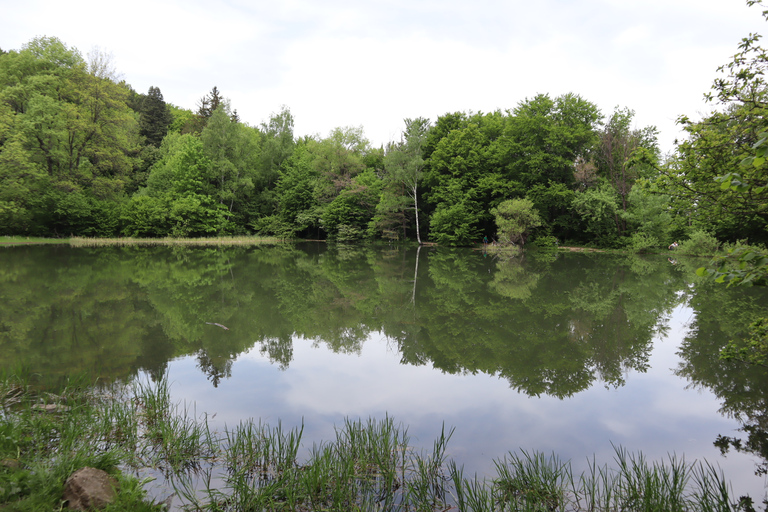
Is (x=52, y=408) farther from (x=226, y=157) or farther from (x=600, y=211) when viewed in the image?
(x=226, y=157)

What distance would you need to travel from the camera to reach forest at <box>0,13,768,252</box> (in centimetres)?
3041

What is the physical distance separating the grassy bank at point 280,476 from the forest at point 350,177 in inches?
1059

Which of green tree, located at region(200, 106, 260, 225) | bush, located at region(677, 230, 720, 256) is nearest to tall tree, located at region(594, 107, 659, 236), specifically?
bush, located at region(677, 230, 720, 256)

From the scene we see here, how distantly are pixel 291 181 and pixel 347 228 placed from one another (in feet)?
31.4

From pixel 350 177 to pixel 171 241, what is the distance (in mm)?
18220

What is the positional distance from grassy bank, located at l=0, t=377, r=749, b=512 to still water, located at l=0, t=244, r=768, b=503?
524 mm

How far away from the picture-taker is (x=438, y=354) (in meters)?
7.52

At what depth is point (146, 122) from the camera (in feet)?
174

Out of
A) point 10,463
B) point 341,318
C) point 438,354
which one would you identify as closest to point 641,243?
point 341,318

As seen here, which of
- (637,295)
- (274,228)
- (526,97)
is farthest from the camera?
(274,228)

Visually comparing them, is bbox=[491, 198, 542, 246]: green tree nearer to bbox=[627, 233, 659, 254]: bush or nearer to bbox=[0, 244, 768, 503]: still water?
bbox=[627, 233, 659, 254]: bush

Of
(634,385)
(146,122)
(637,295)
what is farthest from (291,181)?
(634,385)

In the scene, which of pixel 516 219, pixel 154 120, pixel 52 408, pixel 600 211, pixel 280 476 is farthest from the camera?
pixel 154 120

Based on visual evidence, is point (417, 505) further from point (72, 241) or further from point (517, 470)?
point (72, 241)
